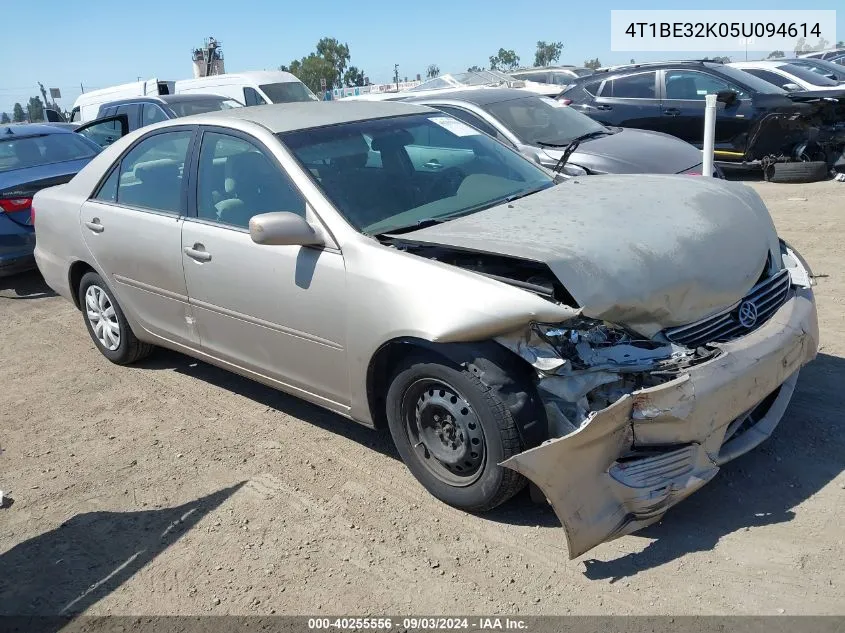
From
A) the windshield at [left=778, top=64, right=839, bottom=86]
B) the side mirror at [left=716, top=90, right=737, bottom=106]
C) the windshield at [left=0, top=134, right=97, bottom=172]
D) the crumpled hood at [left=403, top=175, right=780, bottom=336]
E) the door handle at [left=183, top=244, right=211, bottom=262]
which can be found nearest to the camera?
the crumpled hood at [left=403, top=175, right=780, bottom=336]

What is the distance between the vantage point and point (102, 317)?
17.9 ft

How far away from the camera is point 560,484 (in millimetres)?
2791

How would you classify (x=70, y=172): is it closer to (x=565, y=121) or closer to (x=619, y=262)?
(x=565, y=121)

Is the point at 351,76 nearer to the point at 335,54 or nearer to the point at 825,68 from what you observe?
the point at 335,54

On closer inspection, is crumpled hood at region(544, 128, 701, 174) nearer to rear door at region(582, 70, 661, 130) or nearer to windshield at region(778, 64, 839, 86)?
rear door at region(582, 70, 661, 130)

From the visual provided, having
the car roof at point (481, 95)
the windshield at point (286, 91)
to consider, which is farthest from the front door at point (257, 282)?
the windshield at point (286, 91)

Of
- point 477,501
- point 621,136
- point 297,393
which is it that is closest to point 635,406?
point 477,501

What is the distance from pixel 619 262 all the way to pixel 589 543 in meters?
1.12

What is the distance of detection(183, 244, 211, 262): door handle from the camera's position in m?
4.18

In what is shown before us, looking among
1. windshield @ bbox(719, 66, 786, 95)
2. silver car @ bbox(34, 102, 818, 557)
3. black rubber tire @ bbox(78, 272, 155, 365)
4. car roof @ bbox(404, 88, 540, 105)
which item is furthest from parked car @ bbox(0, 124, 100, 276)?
windshield @ bbox(719, 66, 786, 95)

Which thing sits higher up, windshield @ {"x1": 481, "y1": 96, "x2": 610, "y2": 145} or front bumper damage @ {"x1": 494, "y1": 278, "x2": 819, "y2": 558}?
windshield @ {"x1": 481, "y1": 96, "x2": 610, "y2": 145}

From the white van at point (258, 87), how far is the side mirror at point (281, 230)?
1167cm

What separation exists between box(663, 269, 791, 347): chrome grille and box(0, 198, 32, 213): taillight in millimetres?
6536

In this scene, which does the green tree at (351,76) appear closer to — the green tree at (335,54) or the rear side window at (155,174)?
the green tree at (335,54)
